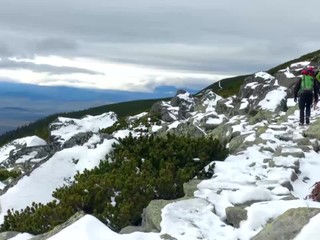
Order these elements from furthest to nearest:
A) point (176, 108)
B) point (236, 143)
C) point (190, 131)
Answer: point (176, 108) → point (190, 131) → point (236, 143)

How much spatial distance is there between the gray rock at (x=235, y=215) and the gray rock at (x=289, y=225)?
1.26m

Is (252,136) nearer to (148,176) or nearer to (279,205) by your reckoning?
(148,176)

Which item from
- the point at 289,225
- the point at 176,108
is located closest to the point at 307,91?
the point at 289,225

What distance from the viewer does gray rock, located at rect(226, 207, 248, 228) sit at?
10.6 meters

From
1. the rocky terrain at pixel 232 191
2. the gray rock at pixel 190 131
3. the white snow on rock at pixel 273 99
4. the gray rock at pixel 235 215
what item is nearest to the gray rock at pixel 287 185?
the rocky terrain at pixel 232 191

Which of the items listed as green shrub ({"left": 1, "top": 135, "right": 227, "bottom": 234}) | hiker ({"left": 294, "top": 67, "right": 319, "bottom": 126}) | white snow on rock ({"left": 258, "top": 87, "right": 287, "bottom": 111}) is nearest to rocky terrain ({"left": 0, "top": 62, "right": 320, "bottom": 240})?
green shrub ({"left": 1, "top": 135, "right": 227, "bottom": 234})

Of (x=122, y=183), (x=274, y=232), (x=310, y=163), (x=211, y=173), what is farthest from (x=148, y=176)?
(x=274, y=232)

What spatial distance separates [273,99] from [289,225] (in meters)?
25.4

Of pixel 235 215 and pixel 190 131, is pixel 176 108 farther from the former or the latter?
pixel 235 215

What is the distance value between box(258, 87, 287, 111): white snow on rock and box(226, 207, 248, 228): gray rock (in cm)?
2136

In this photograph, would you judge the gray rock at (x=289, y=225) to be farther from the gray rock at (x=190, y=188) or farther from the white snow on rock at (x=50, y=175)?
the white snow on rock at (x=50, y=175)

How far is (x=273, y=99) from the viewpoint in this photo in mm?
33500

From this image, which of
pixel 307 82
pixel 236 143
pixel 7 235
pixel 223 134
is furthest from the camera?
pixel 223 134

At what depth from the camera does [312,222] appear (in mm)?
8562
